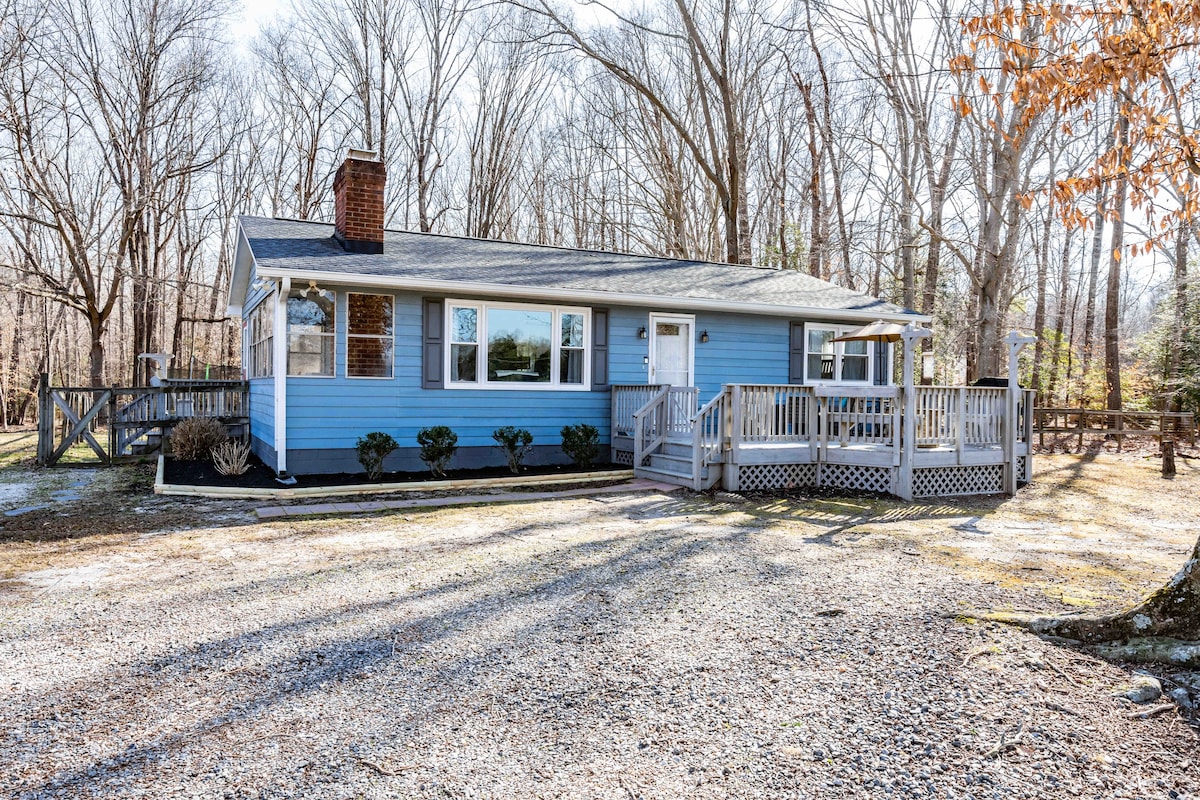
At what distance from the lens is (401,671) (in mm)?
3232

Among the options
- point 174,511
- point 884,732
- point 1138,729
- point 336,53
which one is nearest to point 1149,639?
point 1138,729

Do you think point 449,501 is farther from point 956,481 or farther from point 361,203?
point 956,481

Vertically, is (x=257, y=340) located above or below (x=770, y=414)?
above

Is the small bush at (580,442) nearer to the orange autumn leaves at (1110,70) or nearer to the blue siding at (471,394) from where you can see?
the blue siding at (471,394)

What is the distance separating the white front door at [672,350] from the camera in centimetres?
1145

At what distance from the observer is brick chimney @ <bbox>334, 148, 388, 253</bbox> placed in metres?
10.4

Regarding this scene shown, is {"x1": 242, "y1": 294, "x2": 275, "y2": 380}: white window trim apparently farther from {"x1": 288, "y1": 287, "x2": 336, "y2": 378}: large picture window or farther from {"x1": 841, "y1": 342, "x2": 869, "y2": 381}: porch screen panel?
{"x1": 841, "y1": 342, "x2": 869, "y2": 381}: porch screen panel

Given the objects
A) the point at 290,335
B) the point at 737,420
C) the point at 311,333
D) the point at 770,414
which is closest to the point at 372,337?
the point at 311,333

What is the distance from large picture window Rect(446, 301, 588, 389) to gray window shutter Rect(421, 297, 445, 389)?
12cm

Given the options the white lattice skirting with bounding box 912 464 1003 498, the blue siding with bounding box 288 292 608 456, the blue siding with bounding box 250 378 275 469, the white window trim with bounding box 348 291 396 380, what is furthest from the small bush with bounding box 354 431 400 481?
the white lattice skirting with bounding box 912 464 1003 498

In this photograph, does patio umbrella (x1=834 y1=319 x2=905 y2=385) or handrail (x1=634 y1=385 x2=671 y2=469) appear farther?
patio umbrella (x1=834 y1=319 x2=905 y2=385)

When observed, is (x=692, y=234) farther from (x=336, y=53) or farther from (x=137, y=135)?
(x=137, y=135)

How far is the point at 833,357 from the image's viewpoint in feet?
41.6

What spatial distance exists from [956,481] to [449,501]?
254 inches
